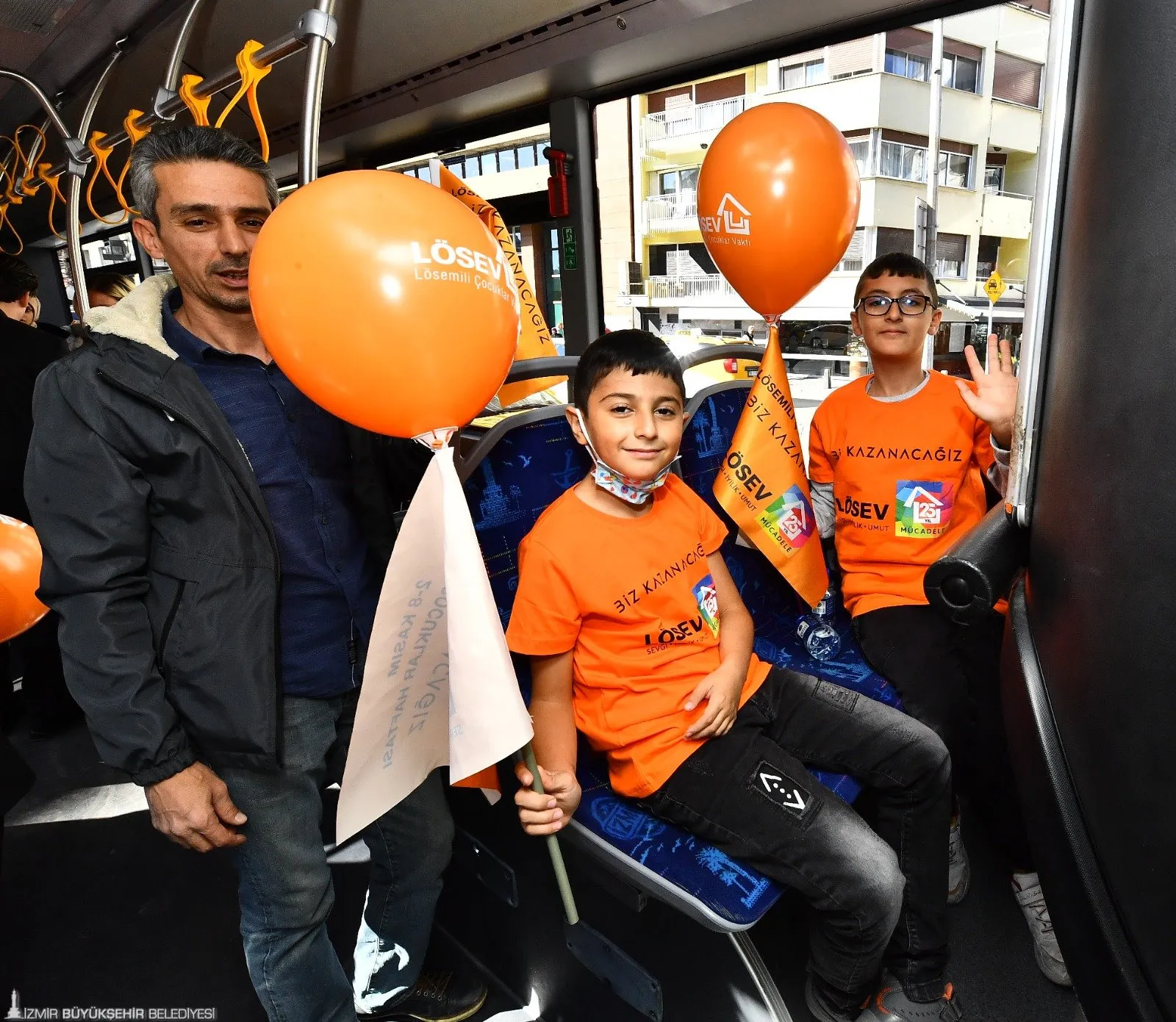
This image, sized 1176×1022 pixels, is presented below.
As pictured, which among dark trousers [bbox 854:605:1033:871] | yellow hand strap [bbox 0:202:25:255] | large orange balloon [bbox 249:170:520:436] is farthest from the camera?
yellow hand strap [bbox 0:202:25:255]

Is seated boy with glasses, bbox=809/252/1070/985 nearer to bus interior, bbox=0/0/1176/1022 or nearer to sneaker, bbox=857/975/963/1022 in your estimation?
bus interior, bbox=0/0/1176/1022

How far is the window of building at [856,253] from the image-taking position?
3.11 m

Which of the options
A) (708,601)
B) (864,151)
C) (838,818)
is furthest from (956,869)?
(864,151)

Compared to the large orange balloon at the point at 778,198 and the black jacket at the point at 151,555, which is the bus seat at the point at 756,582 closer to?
the large orange balloon at the point at 778,198

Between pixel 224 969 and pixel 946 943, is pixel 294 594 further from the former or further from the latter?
pixel 946 943

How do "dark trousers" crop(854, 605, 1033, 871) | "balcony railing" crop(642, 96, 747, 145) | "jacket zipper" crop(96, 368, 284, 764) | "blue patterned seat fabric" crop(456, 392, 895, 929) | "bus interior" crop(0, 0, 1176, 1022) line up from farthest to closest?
1. "balcony railing" crop(642, 96, 747, 145)
2. "dark trousers" crop(854, 605, 1033, 871)
3. "blue patterned seat fabric" crop(456, 392, 895, 929)
4. "jacket zipper" crop(96, 368, 284, 764)
5. "bus interior" crop(0, 0, 1176, 1022)

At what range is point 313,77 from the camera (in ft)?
6.75

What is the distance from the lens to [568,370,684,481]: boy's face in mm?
1557

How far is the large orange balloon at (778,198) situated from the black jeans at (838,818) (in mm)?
1125

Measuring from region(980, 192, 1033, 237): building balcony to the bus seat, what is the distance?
3.06 feet

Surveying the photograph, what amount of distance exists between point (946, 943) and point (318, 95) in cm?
274

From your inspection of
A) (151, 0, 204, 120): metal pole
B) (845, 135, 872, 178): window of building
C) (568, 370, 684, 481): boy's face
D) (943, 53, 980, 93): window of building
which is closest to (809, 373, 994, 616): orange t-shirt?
(568, 370, 684, 481): boy's face

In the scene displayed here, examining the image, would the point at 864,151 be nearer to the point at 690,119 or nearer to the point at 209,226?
the point at 690,119

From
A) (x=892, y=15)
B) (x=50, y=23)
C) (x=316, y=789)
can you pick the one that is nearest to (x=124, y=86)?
(x=50, y=23)
